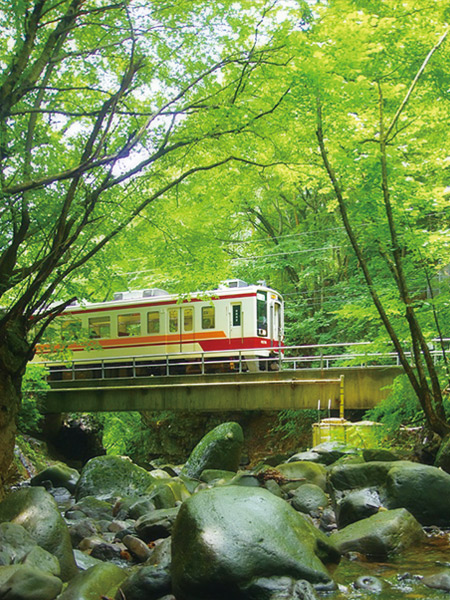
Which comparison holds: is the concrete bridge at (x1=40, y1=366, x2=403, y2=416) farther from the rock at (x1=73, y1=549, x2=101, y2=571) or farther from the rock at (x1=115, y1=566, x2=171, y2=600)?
the rock at (x1=115, y1=566, x2=171, y2=600)

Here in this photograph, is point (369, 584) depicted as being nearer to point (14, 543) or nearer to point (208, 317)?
point (14, 543)

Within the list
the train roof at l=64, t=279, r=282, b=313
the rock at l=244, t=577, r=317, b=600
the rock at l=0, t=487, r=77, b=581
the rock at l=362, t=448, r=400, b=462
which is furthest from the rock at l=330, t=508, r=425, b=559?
the train roof at l=64, t=279, r=282, b=313

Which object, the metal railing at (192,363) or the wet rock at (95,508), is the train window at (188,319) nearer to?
the metal railing at (192,363)

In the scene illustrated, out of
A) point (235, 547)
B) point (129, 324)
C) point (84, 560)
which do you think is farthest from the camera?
point (129, 324)

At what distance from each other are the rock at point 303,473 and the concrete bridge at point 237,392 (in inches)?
165

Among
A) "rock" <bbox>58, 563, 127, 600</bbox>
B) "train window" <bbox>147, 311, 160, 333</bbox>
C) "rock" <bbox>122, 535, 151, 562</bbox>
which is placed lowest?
"rock" <bbox>122, 535, 151, 562</bbox>

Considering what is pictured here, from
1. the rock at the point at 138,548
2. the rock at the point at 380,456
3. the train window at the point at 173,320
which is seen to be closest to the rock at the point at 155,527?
the rock at the point at 138,548

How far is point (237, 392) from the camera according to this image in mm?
15773

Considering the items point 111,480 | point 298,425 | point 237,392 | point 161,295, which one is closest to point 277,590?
point 111,480

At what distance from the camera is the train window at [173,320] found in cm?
1972

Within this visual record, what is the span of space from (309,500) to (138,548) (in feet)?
8.93

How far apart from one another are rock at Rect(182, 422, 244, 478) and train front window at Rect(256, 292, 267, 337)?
617 centimetres

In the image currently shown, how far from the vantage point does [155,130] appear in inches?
335

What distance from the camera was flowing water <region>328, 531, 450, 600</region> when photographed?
4.50 m
